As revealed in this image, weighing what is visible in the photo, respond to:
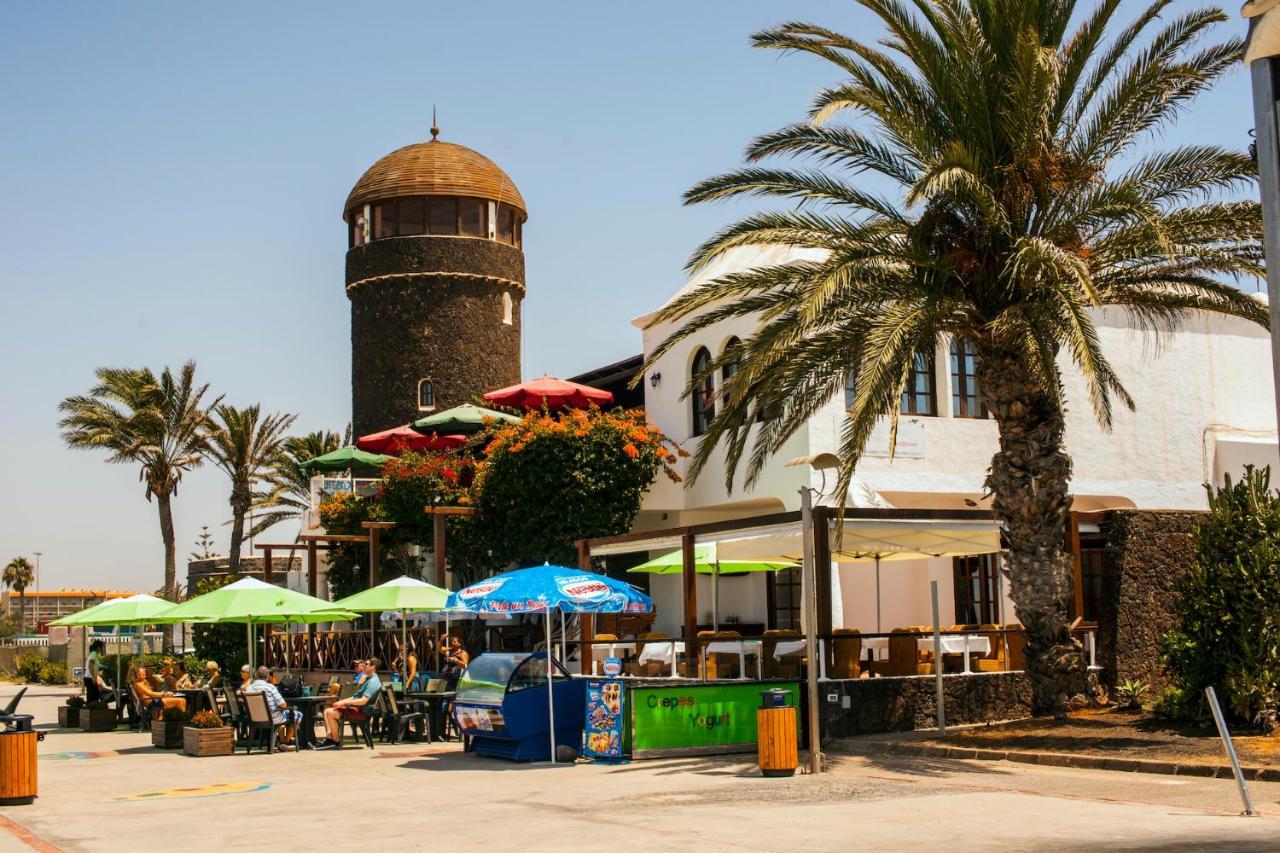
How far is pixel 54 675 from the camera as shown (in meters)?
52.0

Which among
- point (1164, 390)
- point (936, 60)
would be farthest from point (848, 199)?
point (1164, 390)

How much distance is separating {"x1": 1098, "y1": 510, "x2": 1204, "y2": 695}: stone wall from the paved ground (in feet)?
15.2

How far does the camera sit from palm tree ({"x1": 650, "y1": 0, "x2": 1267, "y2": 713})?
53.6ft

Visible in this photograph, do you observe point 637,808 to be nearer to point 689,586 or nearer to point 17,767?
point 17,767

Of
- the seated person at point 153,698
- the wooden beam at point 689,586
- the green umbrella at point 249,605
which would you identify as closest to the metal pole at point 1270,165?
the wooden beam at point 689,586

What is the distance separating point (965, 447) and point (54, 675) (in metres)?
37.9

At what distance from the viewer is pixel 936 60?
54.6ft

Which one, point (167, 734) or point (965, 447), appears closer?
point (167, 734)

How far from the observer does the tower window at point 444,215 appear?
39.7 m

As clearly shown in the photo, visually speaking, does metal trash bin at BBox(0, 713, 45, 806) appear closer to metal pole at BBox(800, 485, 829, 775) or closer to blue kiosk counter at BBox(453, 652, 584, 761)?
blue kiosk counter at BBox(453, 652, 584, 761)

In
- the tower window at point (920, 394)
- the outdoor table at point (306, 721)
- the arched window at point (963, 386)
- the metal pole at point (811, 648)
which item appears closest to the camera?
the metal pole at point (811, 648)

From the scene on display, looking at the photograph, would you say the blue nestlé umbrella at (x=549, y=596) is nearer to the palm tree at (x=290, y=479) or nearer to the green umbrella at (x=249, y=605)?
the green umbrella at (x=249, y=605)

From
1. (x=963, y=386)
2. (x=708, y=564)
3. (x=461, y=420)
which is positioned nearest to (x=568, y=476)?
(x=461, y=420)

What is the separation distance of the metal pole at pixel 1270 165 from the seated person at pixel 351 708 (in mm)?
13383
